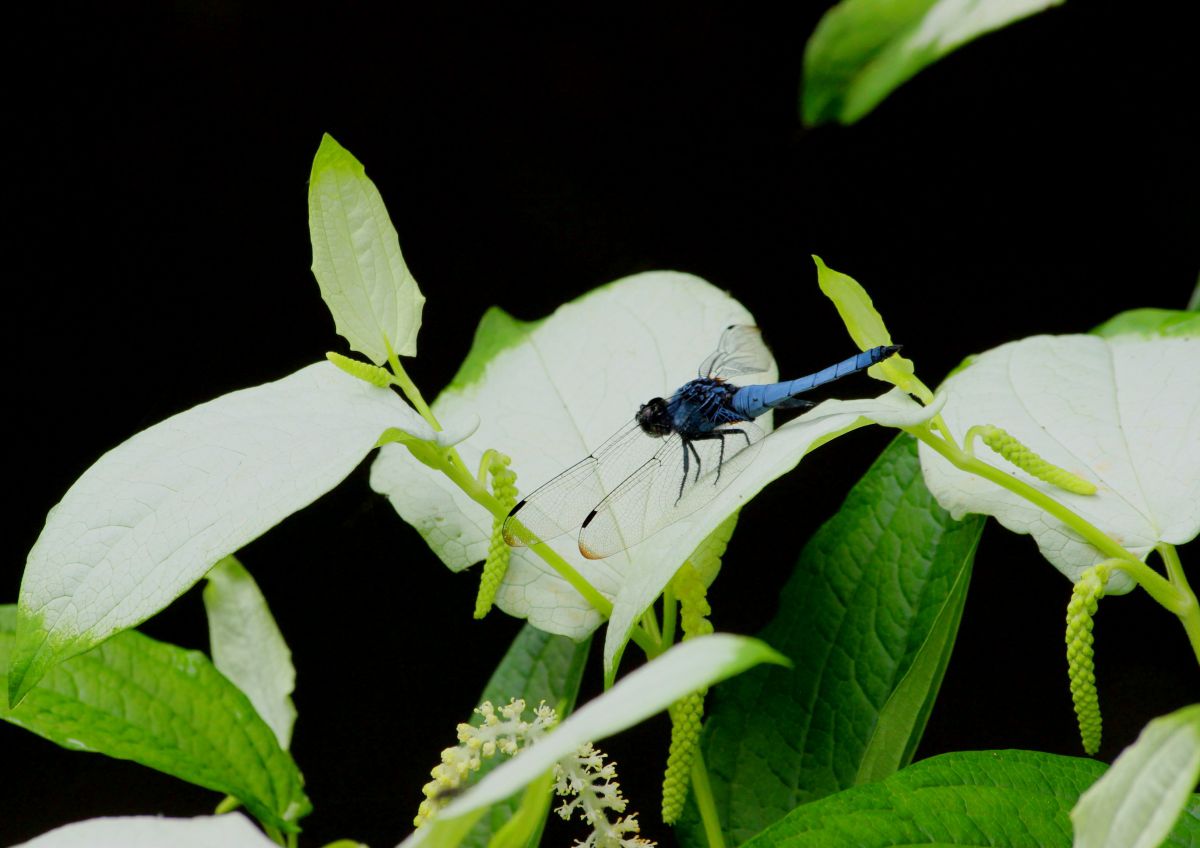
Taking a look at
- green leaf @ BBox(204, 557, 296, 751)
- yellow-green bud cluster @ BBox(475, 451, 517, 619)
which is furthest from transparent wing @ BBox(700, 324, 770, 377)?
green leaf @ BBox(204, 557, 296, 751)

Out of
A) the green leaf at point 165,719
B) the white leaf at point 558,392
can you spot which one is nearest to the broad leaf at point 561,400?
the white leaf at point 558,392

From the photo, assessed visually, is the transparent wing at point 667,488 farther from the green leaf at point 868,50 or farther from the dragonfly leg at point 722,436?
the green leaf at point 868,50

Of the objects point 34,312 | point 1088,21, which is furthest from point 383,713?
point 1088,21

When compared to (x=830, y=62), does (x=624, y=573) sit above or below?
below

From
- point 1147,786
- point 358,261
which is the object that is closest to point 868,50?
point 358,261

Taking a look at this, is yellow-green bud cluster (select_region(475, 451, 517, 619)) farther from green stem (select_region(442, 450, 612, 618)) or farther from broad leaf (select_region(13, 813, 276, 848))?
broad leaf (select_region(13, 813, 276, 848))

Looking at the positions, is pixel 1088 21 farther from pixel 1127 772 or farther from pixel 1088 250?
pixel 1127 772

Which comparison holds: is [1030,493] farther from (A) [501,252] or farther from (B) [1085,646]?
(A) [501,252]
